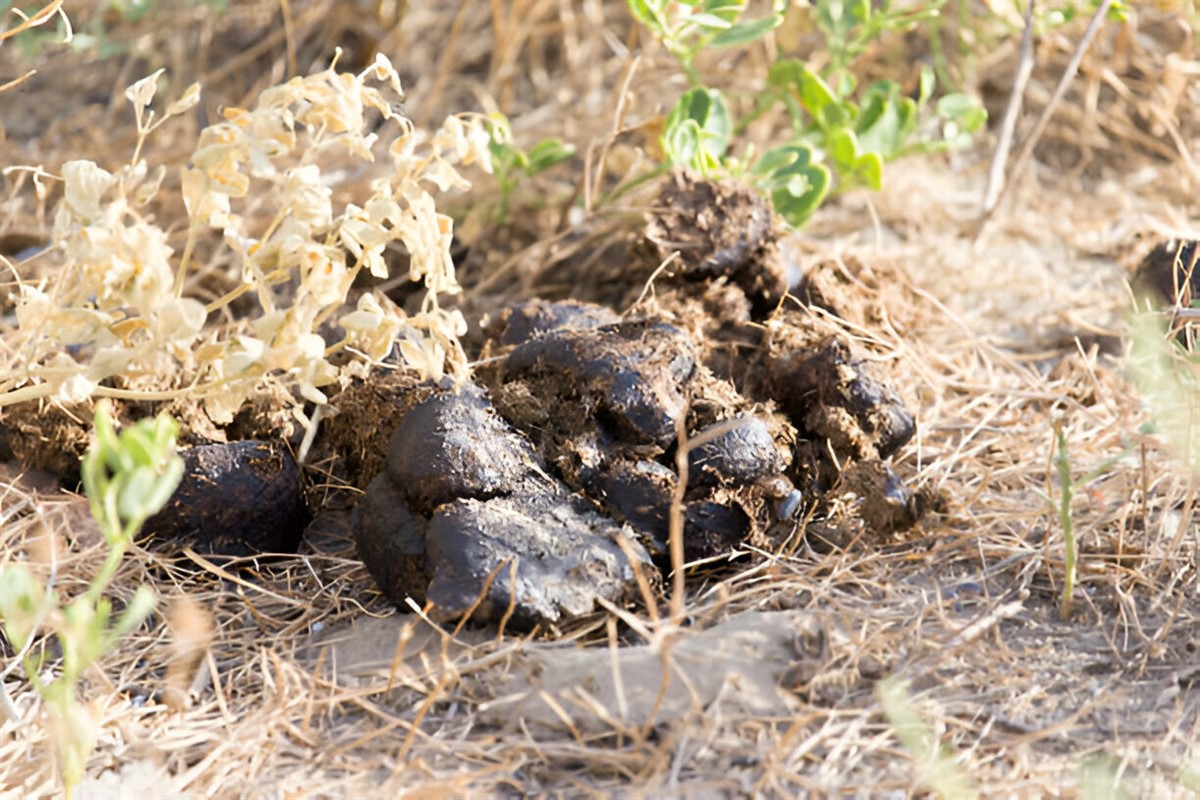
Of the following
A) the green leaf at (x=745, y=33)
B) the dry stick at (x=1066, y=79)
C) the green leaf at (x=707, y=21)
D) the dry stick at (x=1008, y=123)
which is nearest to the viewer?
the green leaf at (x=707, y=21)

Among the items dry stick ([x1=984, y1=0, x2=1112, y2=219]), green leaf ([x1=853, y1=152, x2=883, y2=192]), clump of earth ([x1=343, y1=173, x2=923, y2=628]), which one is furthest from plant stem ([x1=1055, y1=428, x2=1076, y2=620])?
dry stick ([x1=984, y1=0, x2=1112, y2=219])

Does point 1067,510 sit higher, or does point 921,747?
point 1067,510

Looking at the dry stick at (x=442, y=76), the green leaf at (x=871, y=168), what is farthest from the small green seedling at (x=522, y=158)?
the green leaf at (x=871, y=168)

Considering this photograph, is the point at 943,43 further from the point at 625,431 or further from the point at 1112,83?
the point at 625,431

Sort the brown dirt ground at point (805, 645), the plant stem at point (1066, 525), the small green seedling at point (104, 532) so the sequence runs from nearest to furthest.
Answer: the small green seedling at point (104, 532) → the brown dirt ground at point (805, 645) → the plant stem at point (1066, 525)

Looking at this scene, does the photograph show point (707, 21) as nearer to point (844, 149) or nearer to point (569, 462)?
point (844, 149)

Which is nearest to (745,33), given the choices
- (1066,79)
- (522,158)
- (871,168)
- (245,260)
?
(871,168)

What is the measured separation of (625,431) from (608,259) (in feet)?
3.67

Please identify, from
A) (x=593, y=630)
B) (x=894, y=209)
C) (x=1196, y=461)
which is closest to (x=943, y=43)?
(x=894, y=209)

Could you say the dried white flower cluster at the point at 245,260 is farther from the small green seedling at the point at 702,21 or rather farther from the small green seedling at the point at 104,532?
the small green seedling at the point at 702,21

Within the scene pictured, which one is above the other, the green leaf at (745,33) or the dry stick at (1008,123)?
the green leaf at (745,33)

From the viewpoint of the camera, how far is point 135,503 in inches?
54.3

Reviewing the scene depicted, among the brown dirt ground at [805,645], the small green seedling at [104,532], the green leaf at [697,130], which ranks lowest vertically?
the brown dirt ground at [805,645]

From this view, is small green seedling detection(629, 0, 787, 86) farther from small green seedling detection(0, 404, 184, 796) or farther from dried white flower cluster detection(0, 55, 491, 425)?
small green seedling detection(0, 404, 184, 796)
